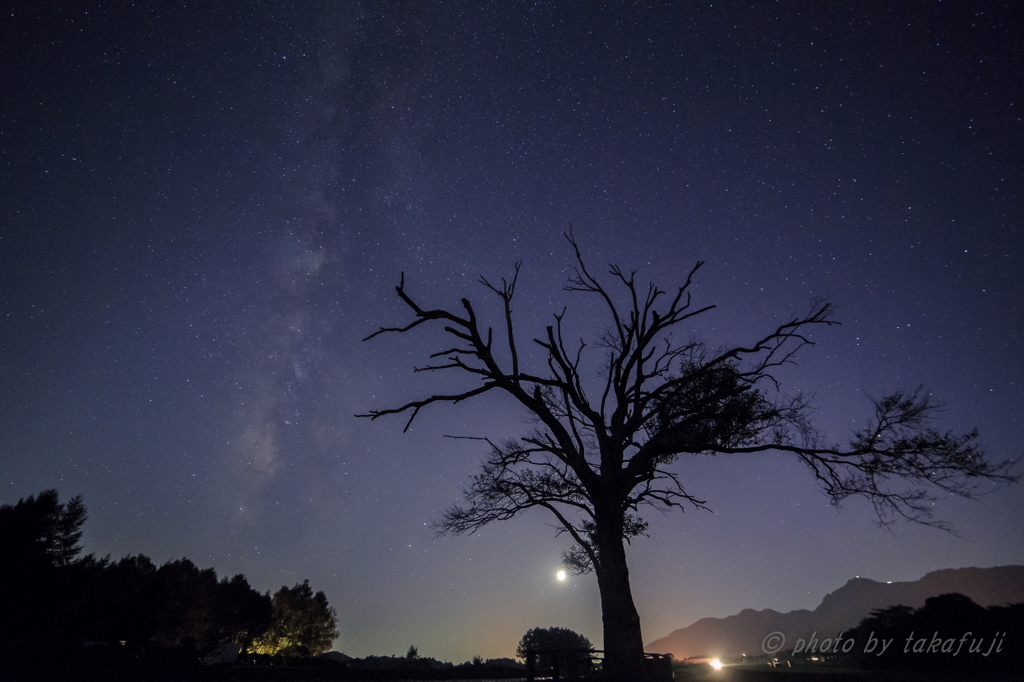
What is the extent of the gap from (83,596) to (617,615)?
48887mm

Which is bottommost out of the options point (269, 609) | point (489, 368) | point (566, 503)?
point (269, 609)

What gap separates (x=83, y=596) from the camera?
1567 inches

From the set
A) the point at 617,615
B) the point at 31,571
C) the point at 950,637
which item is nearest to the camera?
the point at 617,615

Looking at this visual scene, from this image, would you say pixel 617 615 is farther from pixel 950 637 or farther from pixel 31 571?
pixel 31 571

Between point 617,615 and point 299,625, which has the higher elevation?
point 617,615

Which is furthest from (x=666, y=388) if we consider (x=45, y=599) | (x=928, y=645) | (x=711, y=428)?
(x=45, y=599)

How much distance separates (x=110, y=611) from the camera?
39906 mm

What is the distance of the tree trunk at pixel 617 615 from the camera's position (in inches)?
432

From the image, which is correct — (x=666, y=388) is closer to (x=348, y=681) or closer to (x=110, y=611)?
(x=348, y=681)

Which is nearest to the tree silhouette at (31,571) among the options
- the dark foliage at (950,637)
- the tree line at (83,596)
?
the tree line at (83,596)

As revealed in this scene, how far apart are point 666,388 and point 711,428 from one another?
5.38 ft

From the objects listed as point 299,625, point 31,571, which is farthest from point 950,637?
point 299,625

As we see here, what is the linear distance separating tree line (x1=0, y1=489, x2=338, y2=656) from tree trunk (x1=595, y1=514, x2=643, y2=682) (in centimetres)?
1310

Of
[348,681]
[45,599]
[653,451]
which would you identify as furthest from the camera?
[45,599]
